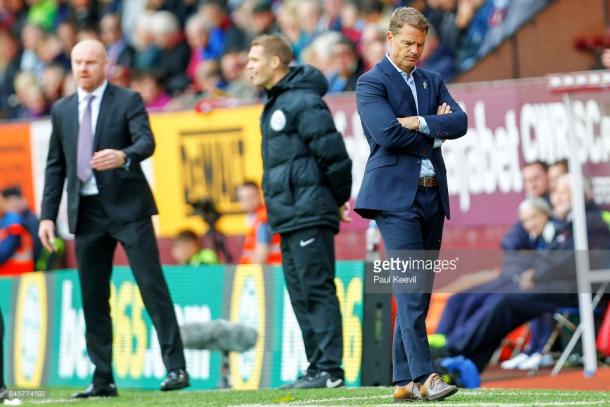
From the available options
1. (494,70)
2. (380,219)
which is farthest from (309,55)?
(380,219)

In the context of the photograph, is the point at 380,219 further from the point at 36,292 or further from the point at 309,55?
the point at 309,55

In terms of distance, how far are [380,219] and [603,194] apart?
549 cm

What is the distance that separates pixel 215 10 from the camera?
20656mm

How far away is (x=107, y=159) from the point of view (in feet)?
34.4

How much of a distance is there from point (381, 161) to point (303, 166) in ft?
6.98

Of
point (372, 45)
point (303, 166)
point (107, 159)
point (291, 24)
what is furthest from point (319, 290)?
point (291, 24)

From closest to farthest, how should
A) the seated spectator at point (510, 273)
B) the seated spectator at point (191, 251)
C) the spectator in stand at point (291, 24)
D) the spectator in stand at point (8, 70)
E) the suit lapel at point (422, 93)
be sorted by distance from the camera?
the suit lapel at point (422, 93)
the seated spectator at point (510, 273)
the seated spectator at point (191, 251)
the spectator in stand at point (291, 24)
the spectator in stand at point (8, 70)

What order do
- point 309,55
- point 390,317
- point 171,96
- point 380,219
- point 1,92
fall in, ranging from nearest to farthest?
1. point 380,219
2. point 390,317
3. point 309,55
4. point 171,96
5. point 1,92

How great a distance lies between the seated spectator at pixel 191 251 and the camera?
15922 mm

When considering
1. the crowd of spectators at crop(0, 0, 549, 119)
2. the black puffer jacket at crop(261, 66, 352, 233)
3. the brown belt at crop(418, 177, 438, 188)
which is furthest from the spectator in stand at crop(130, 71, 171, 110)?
the brown belt at crop(418, 177, 438, 188)

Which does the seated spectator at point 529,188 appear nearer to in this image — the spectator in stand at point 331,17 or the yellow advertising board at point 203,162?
the yellow advertising board at point 203,162

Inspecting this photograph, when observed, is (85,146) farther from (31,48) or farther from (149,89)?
(31,48)

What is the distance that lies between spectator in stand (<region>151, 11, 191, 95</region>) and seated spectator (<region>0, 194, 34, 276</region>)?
3.36m

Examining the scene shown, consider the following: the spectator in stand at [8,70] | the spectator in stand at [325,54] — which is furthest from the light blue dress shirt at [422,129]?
the spectator in stand at [8,70]
